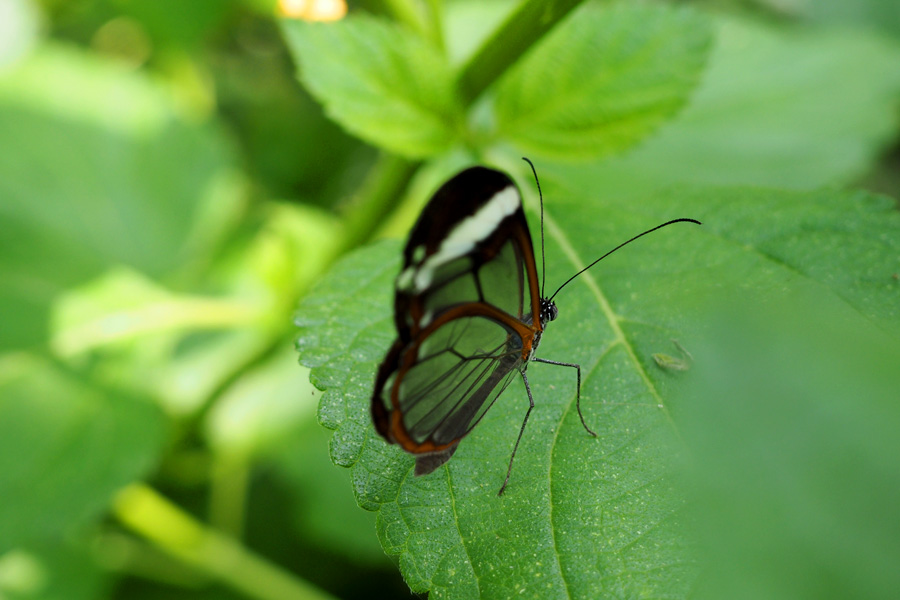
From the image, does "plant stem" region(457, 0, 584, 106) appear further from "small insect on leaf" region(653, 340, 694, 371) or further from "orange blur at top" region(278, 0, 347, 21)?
"small insect on leaf" region(653, 340, 694, 371)

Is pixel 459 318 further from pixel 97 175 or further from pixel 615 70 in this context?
Result: pixel 97 175

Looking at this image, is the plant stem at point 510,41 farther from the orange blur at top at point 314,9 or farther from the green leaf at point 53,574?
the green leaf at point 53,574

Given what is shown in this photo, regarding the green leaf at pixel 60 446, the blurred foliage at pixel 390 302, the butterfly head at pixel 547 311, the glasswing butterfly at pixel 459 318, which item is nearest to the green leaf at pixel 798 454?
the blurred foliage at pixel 390 302

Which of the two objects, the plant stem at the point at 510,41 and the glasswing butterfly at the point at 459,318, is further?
the plant stem at the point at 510,41

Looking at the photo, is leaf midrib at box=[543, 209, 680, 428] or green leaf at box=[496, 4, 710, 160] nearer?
leaf midrib at box=[543, 209, 680, 428]

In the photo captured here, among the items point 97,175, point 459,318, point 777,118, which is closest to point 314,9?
point 459,318

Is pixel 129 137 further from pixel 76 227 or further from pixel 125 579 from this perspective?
pixel 125 579

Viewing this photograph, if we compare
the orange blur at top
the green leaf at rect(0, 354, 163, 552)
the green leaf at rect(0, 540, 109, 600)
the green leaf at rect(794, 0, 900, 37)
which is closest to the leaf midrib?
the orange blur at top
